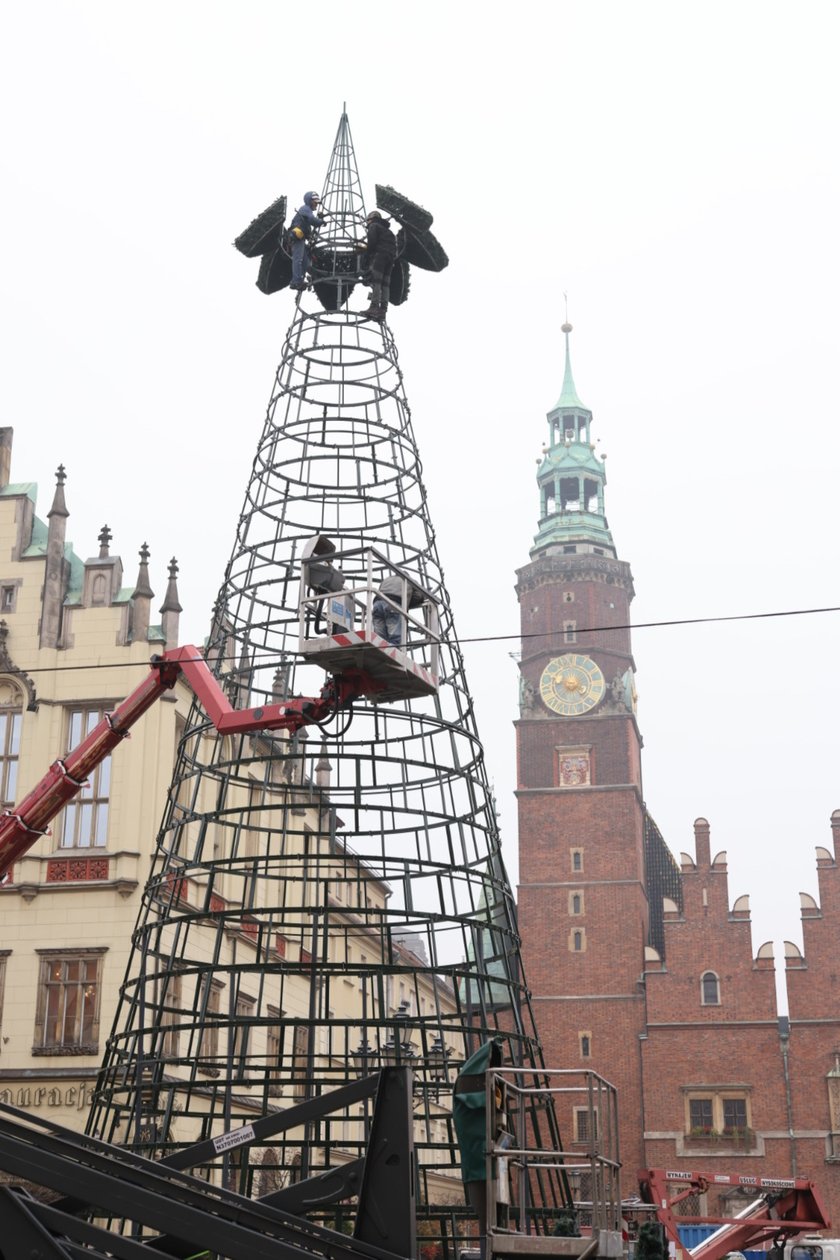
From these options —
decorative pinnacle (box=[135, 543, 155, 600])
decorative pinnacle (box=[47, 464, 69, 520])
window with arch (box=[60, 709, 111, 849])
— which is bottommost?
window with arch (box=[60, 709, 111, 849])

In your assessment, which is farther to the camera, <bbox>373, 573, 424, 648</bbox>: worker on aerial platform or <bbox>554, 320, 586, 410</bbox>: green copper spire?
<bbox>554, 320, 586, 410</bbox>: green copper spire

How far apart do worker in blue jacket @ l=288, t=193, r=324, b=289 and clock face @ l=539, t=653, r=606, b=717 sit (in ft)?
173

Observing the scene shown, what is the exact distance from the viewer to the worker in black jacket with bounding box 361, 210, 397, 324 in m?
15.5

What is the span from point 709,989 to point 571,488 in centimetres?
2736

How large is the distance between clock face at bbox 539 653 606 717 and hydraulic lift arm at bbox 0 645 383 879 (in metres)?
53.9

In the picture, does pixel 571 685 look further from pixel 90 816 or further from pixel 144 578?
pixel 90 816

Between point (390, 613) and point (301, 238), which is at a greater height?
point (301, 238)

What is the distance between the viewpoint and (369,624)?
11719 mm

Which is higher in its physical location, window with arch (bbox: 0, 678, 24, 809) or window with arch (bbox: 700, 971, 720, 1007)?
window with arch (bbox: 0, 678, 24, 809)

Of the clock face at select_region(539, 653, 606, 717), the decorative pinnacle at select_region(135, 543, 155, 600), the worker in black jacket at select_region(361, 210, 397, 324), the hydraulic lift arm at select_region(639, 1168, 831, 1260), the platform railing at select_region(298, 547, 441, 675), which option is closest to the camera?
the platform railing at select_region(298, 547, 441, 675)

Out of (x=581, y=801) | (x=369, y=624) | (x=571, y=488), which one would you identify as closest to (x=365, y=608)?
(x=369, y=624)

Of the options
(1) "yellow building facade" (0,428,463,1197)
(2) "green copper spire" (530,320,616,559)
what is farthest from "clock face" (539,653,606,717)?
(1) "yellow building facade" (0,428,463,1197)

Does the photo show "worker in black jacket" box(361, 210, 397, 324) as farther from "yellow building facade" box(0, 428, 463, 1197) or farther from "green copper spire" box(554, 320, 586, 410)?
"green copper spire" box(554, 320, 586, 410)

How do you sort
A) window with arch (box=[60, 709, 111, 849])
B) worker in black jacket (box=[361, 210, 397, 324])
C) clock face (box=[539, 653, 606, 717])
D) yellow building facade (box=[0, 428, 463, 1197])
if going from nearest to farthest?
worker in black jacket (box=[361, 210, 397, 324]) → yellow building facade (box=[0, 428, 463, 1197]) → window with arch (box=[60, 709, 111, 849]) → clock face (box=[539, 653, 606, 717])
